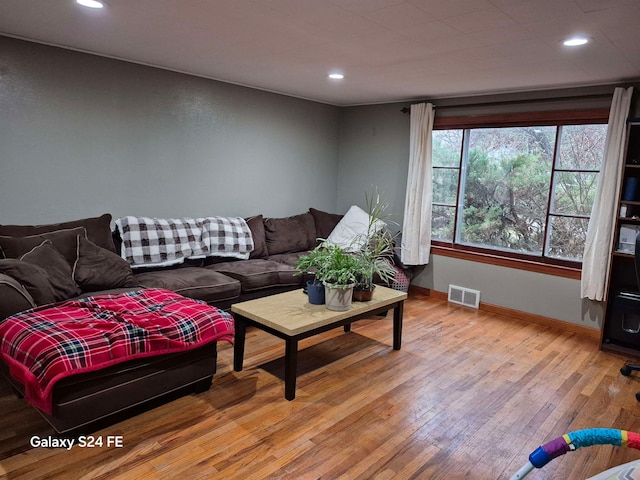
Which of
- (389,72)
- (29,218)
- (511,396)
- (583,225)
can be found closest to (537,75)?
(389,72)

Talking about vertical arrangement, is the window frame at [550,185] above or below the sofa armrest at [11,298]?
above

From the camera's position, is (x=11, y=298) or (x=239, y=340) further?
(x=239, y=340)

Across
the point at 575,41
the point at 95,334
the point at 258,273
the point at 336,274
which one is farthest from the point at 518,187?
the point at 95,334

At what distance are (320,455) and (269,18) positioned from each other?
234 cm

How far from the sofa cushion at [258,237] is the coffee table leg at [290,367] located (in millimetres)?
2101

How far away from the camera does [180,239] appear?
164 inches

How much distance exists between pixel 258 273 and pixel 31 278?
1.77m

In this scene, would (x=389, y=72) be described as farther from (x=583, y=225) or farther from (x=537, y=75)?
(x=583, y=225)

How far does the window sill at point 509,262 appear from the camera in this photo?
14.1ft

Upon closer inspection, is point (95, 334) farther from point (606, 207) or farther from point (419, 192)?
point (606, 207)

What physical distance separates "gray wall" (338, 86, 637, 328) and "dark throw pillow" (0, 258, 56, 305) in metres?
3.79

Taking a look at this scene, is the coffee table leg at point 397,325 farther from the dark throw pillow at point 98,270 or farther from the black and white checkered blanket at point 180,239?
the dark throw pillow at point 98,270

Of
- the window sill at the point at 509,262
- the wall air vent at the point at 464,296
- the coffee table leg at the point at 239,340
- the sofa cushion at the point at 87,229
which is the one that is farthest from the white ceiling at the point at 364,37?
the wall air vent at the point at 464,296

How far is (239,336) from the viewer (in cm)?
307
